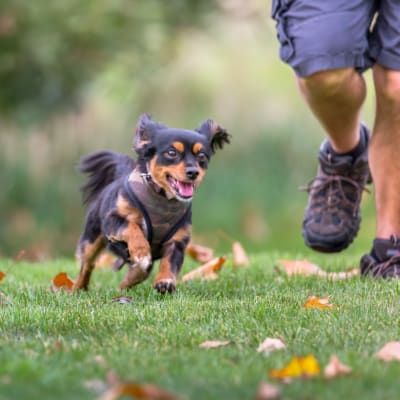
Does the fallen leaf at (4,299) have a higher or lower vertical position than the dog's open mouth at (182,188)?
lower

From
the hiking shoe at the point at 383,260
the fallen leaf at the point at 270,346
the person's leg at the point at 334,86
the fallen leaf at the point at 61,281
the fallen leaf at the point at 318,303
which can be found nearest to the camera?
the fallen leaf at the point at 270,346

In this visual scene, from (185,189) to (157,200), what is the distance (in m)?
0.17

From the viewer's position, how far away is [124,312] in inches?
145

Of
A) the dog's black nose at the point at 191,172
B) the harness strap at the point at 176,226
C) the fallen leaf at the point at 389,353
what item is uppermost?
the dog's black nose at the point at 191,172

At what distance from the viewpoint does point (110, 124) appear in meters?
11.8

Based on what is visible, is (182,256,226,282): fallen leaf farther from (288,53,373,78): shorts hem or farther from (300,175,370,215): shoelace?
(288,53,373,78): shorts hem

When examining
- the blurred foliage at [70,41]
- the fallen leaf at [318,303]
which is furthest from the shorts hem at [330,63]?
the blurred foliage at [70,41]

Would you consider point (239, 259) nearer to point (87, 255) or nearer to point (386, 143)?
point (87, 255)

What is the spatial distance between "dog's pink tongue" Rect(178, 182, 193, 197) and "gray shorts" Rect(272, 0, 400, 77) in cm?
82

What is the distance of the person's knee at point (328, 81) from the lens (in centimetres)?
462

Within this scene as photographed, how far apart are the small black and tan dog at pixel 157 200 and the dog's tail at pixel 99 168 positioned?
339mm

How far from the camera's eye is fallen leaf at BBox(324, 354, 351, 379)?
→ 2.68 meters

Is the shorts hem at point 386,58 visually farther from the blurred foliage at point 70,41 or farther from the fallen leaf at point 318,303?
the blurred foliage at point 70,41

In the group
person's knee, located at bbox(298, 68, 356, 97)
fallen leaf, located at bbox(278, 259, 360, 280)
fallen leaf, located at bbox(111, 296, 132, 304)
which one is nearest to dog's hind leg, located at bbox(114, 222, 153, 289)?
fallen leaf, located at bbox(111, 296, 132, 304)
